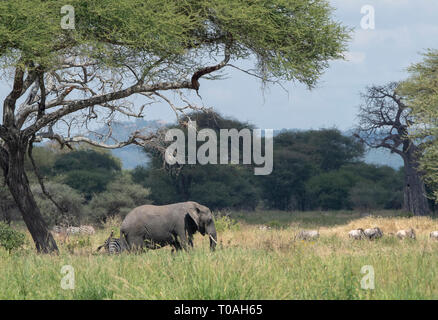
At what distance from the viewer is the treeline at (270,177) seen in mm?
52375

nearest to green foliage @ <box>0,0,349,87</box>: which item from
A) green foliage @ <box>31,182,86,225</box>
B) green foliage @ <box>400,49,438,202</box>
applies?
green foliage @ <box>400,49,438,202</box>

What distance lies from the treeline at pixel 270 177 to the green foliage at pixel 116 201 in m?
5.69

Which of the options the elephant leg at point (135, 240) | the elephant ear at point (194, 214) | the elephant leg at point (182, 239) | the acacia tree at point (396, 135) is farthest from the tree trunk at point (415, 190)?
the elephant leg at point (135, 240)

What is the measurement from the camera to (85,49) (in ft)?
49.7

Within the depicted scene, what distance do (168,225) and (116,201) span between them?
24639 mm

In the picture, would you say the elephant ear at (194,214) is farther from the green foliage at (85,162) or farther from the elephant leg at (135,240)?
the green foliage at (85,162)

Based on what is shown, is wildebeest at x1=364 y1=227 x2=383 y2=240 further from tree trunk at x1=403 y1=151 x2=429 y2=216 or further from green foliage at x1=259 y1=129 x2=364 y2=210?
green foliage at x1=259 y1=129 x2=364 y2=210

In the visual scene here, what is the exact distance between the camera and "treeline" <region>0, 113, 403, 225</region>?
52.4 metres

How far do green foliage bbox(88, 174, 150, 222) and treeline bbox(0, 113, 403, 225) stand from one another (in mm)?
5693

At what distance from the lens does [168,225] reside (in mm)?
14039

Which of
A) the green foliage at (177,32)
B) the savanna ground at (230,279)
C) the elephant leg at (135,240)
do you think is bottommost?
the elephant leg at (135,240)

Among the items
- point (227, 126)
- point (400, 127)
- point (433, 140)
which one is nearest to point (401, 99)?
point (400, 127)

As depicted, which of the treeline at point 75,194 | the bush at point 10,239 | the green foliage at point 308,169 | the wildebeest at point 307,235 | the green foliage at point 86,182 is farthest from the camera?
the green foliage at point 308,169

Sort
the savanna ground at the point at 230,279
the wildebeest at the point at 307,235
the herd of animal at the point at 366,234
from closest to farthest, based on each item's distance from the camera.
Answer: the savanna ground at the point at 230,279 < the wildebeest at the point at 307,235 < the herd of animal at the point at 366,234
